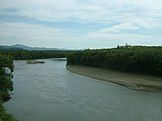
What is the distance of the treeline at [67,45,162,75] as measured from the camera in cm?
4866

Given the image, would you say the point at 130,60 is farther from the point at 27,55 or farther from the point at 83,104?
the point at 27,55

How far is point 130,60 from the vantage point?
54.1 m

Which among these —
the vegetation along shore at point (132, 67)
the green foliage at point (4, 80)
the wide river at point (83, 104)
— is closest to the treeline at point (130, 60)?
the vegetation along shore at point (132, 67)

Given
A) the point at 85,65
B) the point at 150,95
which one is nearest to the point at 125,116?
the point at 150,95

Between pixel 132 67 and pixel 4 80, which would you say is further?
pixel 132 67

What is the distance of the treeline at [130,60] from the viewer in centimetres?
4866

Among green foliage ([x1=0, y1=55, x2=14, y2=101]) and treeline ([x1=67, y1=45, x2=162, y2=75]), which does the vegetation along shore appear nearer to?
treeline ([x1=67, y1=45, x2=162, y2=75])

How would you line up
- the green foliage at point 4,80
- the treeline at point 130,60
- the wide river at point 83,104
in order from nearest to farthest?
1. the wide river at point 83,104
2. the green foliage at point 4,80
3. the treeline at point 130,60

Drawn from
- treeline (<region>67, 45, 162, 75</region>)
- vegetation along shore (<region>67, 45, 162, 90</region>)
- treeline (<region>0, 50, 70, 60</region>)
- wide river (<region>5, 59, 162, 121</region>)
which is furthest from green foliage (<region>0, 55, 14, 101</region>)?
treeline (<region>0, 50, 70, 60</region>)

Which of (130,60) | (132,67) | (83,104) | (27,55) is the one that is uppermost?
(130,60)

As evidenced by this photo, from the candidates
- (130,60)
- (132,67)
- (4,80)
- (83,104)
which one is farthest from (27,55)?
(83,104)

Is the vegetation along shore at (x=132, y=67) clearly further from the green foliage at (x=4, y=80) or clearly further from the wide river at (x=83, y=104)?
the green foliage at (x=4, y=80)

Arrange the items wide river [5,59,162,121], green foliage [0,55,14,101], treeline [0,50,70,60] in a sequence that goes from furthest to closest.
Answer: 1. treeline [0,50,70,60]
2. green foliage [0,55,14,101]
3. wide river [5,59,162,121]

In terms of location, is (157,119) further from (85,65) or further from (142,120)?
(85,65)
